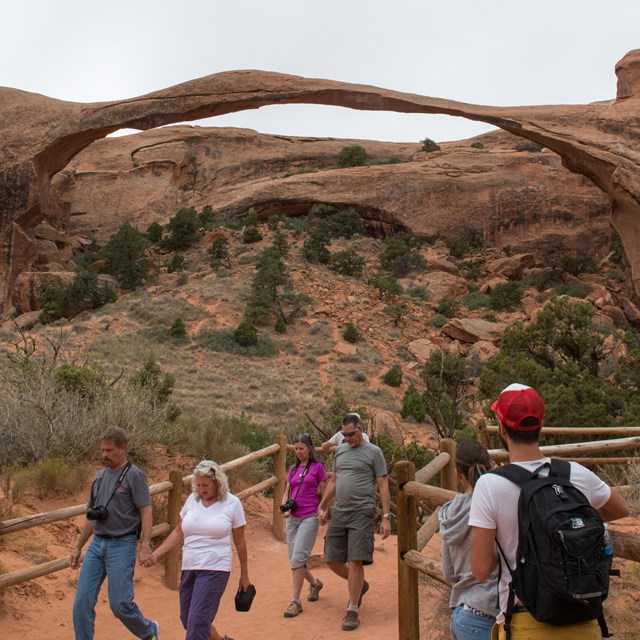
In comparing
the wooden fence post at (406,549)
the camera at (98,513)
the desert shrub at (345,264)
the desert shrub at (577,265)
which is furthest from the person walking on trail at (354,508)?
the desert shrub at (577,265)

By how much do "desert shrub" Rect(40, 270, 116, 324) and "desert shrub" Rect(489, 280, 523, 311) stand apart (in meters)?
13.6

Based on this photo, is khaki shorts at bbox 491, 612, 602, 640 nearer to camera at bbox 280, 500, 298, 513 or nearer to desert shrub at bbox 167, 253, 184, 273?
camera at bbox 280, 500, 298, 513

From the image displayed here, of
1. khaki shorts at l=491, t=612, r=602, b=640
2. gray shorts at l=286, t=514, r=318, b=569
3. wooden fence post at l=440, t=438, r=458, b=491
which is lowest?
gray shorts at l=286, t=514, r=318, b=569

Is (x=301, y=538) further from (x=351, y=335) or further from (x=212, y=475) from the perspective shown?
(x=351, y=335)

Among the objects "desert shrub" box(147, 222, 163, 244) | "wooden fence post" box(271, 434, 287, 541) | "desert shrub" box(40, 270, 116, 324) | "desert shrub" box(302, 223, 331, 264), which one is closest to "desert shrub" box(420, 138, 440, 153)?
→ "desert shrub" box(302, 223, 331, 264)

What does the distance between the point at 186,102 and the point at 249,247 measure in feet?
54.3

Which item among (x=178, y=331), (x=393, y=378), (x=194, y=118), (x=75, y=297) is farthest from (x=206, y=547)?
(x=75, y=297)

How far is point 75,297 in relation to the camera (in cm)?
2319

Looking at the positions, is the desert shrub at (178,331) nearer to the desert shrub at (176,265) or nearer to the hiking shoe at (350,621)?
the desert shrub at (176,265)

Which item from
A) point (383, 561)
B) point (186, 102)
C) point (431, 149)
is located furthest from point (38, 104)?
point (431, 149)

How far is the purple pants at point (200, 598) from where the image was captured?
3.19 m

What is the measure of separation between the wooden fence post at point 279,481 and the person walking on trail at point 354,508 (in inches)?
93.6

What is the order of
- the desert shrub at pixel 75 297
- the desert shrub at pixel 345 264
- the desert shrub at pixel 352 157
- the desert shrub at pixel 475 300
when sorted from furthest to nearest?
the desert shrub at pixel 352 157 → the desert shrub at pixel 345 264 → the desert shrub at pixel 475 300 → the desert shrub at pixel 75 297

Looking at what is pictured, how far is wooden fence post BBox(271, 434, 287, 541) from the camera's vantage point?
267 inches
